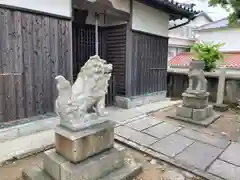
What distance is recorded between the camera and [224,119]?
18.0 feet

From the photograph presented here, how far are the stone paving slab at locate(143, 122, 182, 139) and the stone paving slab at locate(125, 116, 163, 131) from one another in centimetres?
15

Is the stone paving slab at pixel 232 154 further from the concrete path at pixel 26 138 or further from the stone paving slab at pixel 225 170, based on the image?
the concrete path at pixel 26 138

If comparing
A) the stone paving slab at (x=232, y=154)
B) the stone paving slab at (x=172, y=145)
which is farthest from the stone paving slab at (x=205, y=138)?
the stone paving slab at (x=172, y=145)

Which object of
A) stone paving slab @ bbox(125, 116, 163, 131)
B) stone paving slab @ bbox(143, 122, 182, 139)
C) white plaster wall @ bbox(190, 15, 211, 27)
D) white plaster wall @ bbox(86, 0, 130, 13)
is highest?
white plaster wall @ bbox(190, 15, 211, 27)

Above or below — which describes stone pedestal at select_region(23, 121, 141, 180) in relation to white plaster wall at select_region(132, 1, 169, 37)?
below

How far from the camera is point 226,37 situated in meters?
15.9

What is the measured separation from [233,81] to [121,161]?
6.20m

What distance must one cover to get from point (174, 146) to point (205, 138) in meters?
0.88

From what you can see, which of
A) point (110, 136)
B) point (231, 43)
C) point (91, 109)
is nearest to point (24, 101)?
point (91, 109)

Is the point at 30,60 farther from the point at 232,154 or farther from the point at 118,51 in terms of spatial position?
the point at 232,154

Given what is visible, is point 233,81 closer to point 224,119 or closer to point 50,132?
point 224,119

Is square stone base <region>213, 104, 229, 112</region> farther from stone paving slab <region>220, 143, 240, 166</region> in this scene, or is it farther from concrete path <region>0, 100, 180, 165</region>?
concrete path <region>0, 100, 180, 165</region>

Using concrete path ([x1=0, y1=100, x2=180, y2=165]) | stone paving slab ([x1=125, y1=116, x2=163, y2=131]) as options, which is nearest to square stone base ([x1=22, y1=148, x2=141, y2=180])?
concrete path ([x1=0, y1=100, x2=180, y2=165])

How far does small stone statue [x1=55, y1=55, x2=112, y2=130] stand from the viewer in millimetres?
2418
